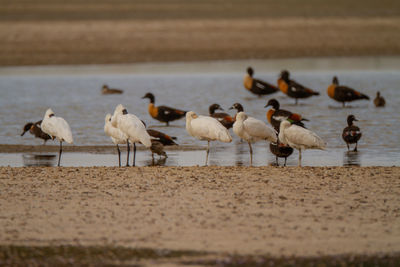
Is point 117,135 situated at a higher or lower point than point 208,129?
lower

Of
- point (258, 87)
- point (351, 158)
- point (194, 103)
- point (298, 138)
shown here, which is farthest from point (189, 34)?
point (298, 138)

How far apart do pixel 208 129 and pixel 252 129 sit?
0.67 metres

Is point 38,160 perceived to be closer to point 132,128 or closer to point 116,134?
point 116,134

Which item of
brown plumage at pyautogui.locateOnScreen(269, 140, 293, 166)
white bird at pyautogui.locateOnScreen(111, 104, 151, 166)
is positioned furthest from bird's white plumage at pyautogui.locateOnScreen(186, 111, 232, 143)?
white bird at pyautogui.locateOnScreen(111, 104, 151, 166)

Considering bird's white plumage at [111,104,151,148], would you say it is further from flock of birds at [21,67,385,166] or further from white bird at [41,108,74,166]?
white bird at [41,108,74,166]

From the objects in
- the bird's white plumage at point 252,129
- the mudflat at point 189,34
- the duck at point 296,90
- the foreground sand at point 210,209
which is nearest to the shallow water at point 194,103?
the duck at point 296,90

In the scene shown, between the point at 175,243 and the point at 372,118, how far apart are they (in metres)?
10.8

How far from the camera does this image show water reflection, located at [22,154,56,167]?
39.8 feet

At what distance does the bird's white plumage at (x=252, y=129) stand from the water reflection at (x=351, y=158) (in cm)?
115

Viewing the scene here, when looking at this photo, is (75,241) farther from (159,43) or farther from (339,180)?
(159,43)

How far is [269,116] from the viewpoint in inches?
578

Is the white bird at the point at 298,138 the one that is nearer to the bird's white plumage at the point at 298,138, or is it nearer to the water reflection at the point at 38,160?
the bird's white plumage at the point at 298,138

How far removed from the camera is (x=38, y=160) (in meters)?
12.6

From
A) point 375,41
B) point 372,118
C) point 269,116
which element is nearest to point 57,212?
point 269,116
